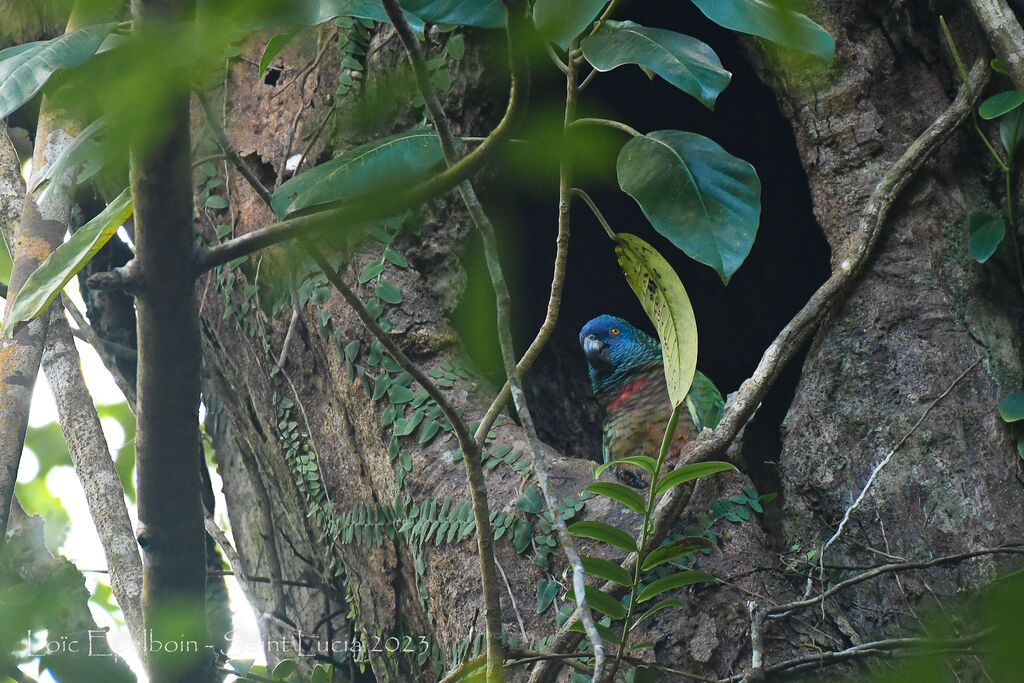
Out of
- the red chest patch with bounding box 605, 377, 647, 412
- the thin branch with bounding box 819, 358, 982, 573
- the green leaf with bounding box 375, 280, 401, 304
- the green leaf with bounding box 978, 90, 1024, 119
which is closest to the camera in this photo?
the thin branch with bounding box 819, 358, 982, 573

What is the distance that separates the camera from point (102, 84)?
87 centimetres

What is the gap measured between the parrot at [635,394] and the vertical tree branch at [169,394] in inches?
60.5

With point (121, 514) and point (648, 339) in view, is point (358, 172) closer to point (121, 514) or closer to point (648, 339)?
point (121, 514)

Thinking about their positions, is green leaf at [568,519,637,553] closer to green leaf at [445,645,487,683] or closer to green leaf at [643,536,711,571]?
green leaf at [643,536,711,571]

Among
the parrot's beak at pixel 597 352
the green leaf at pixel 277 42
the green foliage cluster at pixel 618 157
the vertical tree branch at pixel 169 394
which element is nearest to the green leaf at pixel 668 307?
the green foliage cluster at pixel 618 157

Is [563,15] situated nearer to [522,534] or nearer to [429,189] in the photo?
[429,189]

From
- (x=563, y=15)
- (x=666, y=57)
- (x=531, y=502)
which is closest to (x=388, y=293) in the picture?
(x=531, y=502)

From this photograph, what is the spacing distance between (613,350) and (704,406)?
56 cm

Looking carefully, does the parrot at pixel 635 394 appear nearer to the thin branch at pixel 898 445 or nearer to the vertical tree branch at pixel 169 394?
the thin branch at pixel 898 445

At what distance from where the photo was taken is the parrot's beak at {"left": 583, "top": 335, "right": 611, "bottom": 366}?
3.41m

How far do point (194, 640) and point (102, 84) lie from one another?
1.37 m

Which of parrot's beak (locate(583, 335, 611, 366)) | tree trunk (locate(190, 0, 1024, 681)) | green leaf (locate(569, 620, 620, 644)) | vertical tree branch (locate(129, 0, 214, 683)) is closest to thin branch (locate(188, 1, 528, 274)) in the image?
vertical tree branch (locate(129, 0, 214, 683))

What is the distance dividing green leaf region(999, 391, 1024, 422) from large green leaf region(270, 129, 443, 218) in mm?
1486

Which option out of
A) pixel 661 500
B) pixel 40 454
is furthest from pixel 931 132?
pixel 40 454
